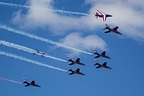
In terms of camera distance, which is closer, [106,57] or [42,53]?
[42,53]

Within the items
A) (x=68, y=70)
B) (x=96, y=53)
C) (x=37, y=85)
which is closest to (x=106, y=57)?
(x=96, y=53)

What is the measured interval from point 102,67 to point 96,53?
25.2 feet

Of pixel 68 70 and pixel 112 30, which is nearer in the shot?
pixel 112 30

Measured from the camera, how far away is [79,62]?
15212 centimetres

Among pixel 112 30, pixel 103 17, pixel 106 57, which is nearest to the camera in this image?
pixel 103 17

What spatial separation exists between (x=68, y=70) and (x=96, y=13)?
29.9 meters

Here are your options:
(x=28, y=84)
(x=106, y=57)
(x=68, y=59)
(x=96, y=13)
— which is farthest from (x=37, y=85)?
(x=96, y=13)

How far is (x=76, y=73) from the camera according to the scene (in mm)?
158250

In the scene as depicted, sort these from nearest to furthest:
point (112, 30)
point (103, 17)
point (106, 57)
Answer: point (103, 17)
point (112, 30)
point (106, 57)

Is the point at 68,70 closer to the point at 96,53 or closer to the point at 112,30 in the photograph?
the point at 96,53

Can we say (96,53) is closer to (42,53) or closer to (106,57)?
(106,57)

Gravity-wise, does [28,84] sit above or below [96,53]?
below

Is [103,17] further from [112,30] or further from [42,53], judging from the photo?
[42,53]

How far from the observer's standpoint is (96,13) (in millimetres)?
135625
